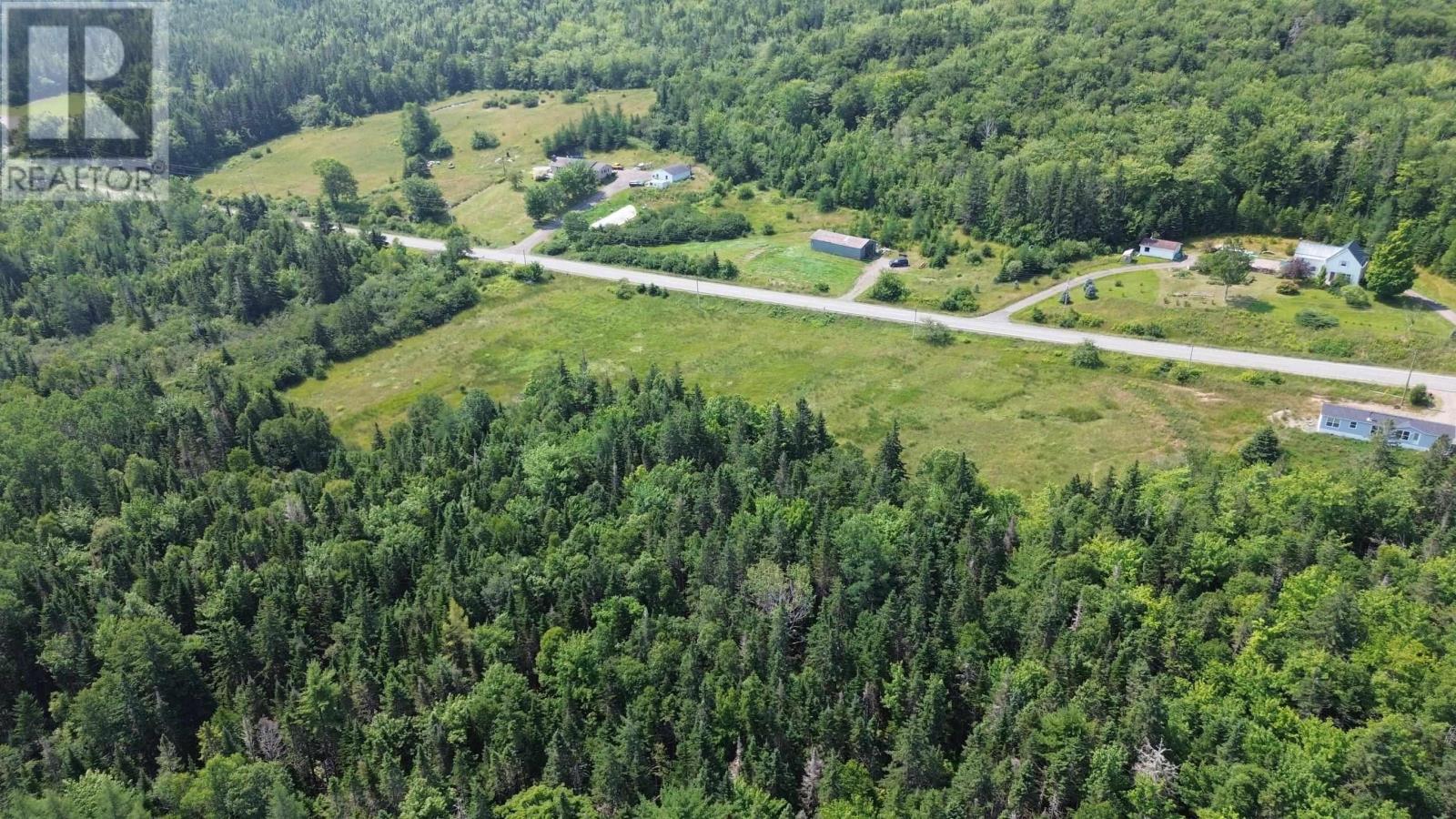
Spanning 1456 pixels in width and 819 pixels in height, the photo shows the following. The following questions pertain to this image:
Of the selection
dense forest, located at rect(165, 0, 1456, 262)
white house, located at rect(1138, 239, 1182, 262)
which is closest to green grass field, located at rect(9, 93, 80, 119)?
dense forest, located at rect(165, 0, 1456, 262)

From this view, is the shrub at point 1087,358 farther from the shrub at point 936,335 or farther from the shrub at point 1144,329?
the shrub at point 936,335

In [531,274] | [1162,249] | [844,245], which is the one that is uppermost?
[1162,249]

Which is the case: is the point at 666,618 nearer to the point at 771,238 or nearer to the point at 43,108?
the point at 771,238

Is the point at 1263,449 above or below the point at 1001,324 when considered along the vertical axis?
below

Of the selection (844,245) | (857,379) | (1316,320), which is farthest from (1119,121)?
(857,379)

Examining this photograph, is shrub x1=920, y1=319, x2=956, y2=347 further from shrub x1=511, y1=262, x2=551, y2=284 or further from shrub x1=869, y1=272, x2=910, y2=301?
shrub x1=511, y1=262, x2=551, y2=284

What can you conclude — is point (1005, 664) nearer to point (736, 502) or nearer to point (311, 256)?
point (736, 502)
